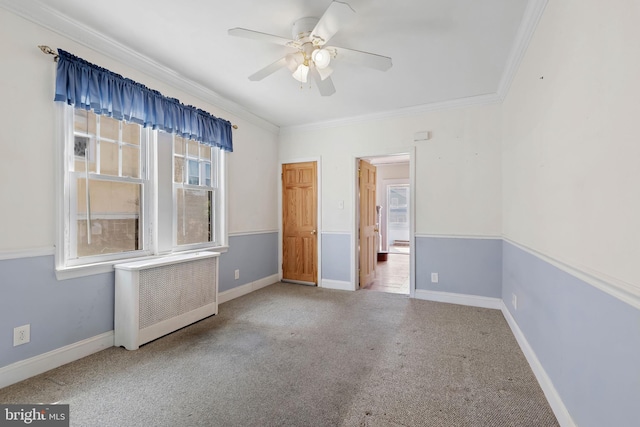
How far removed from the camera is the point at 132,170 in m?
2.89

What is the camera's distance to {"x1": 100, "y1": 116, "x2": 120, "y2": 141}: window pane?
263 centimetres

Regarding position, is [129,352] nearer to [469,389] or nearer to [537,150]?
[469,389]

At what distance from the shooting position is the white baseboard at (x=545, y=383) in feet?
5.24

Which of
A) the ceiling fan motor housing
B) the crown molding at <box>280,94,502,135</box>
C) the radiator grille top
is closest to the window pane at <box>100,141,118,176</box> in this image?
the radiator grille top

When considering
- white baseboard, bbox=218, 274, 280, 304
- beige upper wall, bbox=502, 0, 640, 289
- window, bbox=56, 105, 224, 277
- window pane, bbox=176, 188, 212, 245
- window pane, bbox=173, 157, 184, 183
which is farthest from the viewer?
white baseboard, bbox=218, 274, 280, 304

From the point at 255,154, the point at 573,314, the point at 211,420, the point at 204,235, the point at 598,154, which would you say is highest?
the point at 255,154

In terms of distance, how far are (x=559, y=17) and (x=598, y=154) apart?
102 centimetres

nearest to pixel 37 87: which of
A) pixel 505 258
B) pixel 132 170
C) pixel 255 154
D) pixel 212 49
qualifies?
pixel 132 170

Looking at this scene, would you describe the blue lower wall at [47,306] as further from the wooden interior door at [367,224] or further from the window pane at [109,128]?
the wooden interior door at [367,224]

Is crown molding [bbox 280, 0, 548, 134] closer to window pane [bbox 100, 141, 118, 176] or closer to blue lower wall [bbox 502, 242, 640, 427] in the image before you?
blue lower wall [bbox 502, 242, 640, 427]

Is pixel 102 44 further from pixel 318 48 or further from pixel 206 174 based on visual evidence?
pixel 318 48

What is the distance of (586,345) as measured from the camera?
1378 millimetres

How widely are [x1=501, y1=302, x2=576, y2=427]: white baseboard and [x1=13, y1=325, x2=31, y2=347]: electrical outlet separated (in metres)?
3.45

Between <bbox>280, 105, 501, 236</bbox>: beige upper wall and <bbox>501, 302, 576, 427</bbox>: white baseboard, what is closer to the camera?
<bbox>501, 302, 576, 427</bbox>: white baseboard
